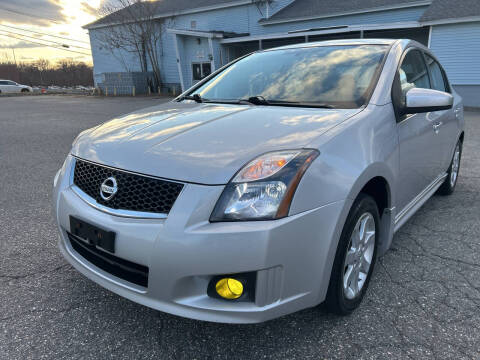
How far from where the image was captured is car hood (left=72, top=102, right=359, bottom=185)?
168 cm

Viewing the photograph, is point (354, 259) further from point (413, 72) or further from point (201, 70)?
point (201, 70)

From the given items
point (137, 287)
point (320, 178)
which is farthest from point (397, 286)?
point (137, 287)

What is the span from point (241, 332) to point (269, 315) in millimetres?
443

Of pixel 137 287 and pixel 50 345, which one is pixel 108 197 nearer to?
pixel 137 287

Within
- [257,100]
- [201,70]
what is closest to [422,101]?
[257,100]

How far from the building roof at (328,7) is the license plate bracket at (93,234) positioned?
1989 cm

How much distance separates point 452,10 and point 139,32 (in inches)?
846

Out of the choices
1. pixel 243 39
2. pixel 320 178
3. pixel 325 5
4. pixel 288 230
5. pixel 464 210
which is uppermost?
pixel 325 5

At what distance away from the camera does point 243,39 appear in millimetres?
21312

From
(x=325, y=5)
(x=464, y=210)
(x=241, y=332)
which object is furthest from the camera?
(x=325, y=5)

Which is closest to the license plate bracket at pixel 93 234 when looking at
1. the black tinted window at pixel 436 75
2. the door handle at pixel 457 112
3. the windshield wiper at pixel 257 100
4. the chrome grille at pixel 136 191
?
the chrome grille at pixel 136 191

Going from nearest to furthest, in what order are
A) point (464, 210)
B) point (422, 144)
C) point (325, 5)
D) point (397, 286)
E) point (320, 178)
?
point (320, 178)
point (397, 286)
point (422, 144)
point (464, 210)
point (325, 5)

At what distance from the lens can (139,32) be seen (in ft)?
91.7

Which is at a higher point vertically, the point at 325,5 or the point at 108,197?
the point at 325,5
